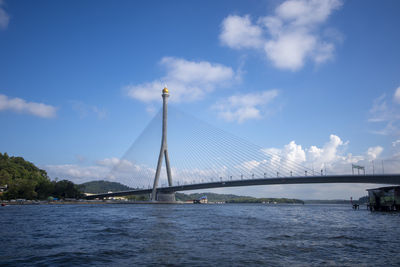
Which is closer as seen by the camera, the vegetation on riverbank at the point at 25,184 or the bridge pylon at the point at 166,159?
the bridge pylon at the point at 166,159

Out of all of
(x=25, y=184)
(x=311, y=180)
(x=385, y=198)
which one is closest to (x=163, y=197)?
(x=25, y=184)

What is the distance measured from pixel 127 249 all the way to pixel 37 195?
93921 mm

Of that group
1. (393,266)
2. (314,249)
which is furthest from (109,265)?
(393,266)

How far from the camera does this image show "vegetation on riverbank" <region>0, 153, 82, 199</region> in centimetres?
8231

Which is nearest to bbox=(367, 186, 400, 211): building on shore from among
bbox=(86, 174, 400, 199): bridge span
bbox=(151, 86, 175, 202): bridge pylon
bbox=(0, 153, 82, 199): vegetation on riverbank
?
bbox=(86, 174, 400, 199): bridge span

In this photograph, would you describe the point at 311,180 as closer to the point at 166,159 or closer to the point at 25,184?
the point at 166,159

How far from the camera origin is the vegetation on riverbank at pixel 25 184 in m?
82.3

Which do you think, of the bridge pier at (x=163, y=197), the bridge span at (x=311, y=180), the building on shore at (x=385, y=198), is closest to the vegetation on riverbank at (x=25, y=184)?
the bridge pier at (x=163, y=197)

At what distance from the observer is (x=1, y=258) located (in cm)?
1039

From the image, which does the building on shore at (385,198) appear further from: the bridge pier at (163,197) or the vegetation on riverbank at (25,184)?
the vegetation on riverbank at (25,184)

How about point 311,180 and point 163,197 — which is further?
point 163,197

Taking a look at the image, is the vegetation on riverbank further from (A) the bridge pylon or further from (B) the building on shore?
(B) the building on shore

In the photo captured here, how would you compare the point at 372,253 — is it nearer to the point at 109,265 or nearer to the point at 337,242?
the point at 337,242

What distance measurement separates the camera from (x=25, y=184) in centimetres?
8250
